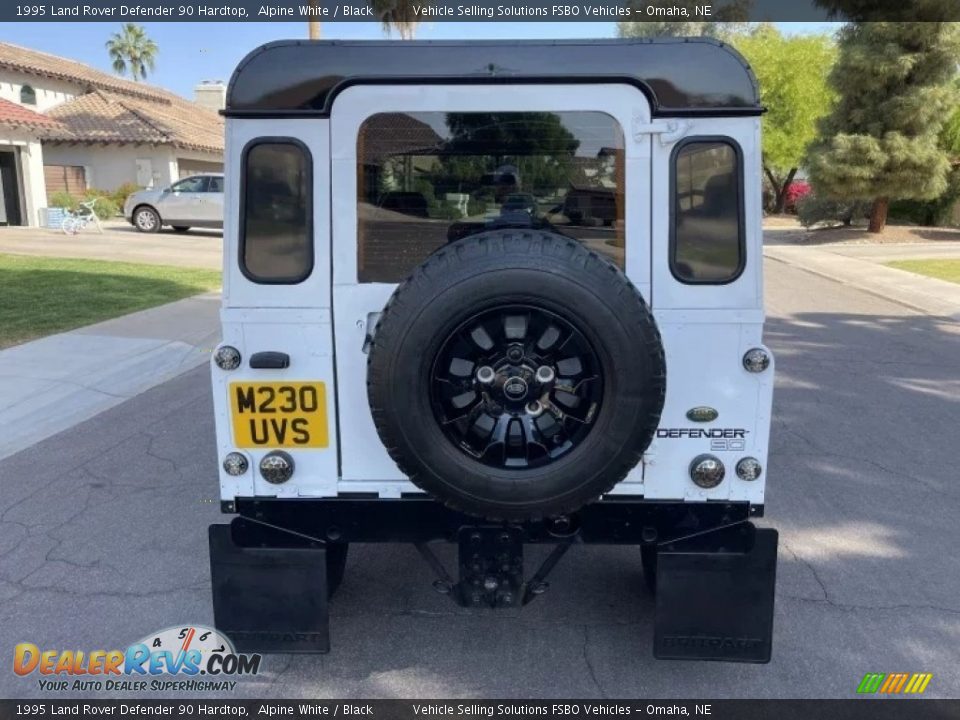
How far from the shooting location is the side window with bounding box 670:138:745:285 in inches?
118

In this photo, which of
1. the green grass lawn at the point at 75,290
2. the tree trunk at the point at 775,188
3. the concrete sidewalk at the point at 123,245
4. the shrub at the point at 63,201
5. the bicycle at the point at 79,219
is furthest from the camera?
the tree trunk at the point at 775,188

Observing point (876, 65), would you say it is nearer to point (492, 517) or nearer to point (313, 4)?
point (313, 4)

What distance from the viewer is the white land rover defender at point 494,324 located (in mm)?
2781

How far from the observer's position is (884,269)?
1845cm

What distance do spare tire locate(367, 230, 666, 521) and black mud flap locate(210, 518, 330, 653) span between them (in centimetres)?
77

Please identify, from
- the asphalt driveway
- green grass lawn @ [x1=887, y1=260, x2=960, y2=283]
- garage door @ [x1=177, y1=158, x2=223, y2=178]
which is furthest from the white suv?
the asphalt driveway

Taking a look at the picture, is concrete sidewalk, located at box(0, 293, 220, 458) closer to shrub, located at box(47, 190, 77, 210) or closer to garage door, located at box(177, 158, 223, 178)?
shrub, located at box(47, 190, 77, 210)

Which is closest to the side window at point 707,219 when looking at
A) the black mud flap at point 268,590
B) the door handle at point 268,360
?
the door handle at point 268,360

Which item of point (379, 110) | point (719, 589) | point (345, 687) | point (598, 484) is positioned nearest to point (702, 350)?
point (598, 484)

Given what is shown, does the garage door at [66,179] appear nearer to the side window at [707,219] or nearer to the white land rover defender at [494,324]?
the white land rover defender at [494,324]

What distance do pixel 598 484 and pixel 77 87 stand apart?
1382 inches

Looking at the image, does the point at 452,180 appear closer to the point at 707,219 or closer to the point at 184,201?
the point at 707,219

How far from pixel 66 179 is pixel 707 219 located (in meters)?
31.7

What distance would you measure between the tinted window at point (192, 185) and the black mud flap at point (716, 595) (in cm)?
2250
